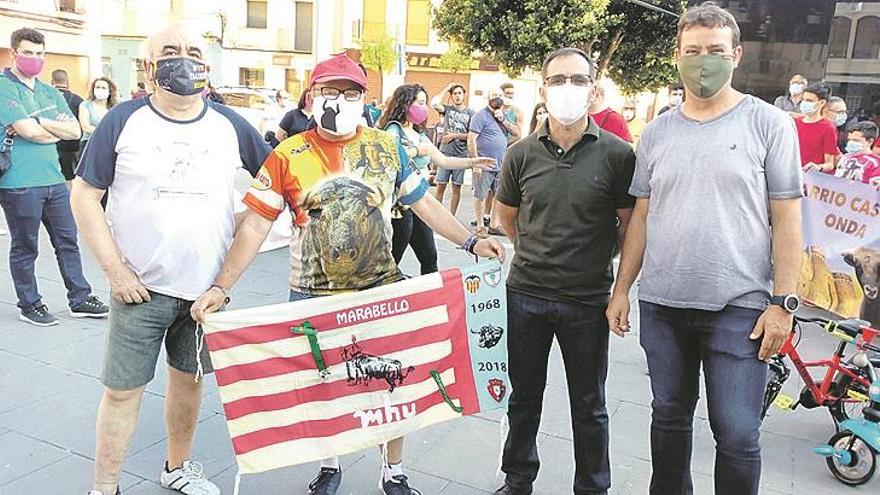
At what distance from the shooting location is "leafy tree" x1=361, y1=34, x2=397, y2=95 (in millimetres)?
33281

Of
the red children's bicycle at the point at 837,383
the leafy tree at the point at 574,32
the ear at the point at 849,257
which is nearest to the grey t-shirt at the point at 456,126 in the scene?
the leafy tree at the point at 574,32

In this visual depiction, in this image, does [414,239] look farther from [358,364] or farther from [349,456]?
[358,364]

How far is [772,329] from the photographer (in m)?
2.47

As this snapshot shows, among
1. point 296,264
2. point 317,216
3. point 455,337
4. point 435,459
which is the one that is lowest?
point 435,459

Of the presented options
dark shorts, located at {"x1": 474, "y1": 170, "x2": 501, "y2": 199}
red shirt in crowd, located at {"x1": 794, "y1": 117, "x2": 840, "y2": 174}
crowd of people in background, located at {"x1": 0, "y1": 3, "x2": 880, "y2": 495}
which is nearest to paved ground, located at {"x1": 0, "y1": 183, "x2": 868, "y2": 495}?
crowd of people in background, located at {"x1": 0, "y1": 3, "x2": 880, "y2": 495}

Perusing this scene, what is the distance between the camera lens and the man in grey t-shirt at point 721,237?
96.7 inches

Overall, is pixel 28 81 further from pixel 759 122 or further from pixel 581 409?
pixel 759 122

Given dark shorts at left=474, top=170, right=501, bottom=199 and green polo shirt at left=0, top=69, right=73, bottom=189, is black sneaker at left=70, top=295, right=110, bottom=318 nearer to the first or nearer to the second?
green polo shirt at left=0, top=69, right=73, bottom=189

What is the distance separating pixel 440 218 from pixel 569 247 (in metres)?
0.57

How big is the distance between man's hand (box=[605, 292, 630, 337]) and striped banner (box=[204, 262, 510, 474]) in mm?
468

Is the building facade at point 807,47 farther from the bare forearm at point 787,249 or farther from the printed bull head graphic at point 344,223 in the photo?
the printed bull head graphic at point 344,223

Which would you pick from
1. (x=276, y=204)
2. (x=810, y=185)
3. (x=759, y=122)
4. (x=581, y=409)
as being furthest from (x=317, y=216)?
(x=810, y=185)

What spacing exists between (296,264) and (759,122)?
1.81 metres

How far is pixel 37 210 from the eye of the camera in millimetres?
5332
